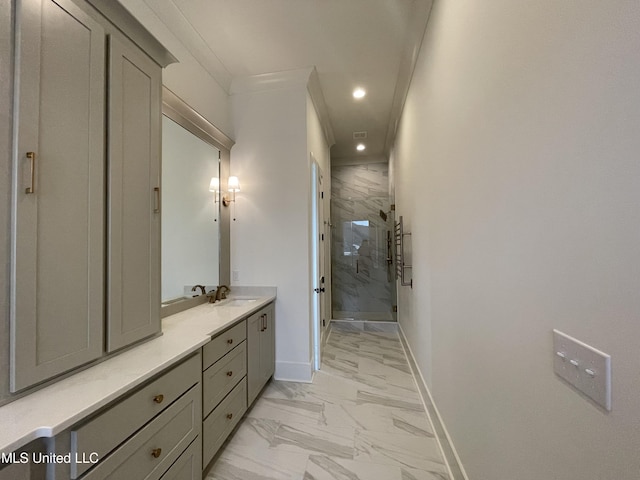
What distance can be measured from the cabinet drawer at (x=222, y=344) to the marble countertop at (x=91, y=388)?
0.07m

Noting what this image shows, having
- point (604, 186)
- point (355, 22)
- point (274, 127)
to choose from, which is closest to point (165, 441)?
point (604, 186)

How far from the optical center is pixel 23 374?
0.83 metres

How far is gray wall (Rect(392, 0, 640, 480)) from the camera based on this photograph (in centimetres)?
51

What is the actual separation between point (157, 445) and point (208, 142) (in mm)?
2242

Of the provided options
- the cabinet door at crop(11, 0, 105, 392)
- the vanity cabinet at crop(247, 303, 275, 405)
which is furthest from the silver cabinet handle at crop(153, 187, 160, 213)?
the vanity cabinet at crop(247, 303, 275, 405)

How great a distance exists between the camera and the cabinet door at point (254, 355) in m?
2.02

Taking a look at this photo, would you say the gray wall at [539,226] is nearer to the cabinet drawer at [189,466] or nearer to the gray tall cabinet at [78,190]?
the cabinet drawer at [189,466]

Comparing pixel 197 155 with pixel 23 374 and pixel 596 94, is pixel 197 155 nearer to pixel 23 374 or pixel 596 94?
pixel 23 374

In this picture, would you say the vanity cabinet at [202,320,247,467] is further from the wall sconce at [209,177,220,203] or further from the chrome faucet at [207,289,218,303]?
the wall sconce at [209,177,220,203]

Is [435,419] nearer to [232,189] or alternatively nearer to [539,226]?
[539,226]

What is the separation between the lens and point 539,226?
0.75 metres

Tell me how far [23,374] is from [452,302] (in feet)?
6.08

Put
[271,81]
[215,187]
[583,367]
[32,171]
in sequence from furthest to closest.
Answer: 1. [271,81]
2. [215,187]
3. [32,171]
4. [583,367]

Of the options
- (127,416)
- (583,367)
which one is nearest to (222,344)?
(127,416)
